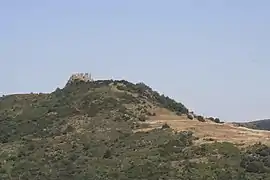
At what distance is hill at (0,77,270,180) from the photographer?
36.8 m

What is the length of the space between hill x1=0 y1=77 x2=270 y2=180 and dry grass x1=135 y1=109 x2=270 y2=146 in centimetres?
10

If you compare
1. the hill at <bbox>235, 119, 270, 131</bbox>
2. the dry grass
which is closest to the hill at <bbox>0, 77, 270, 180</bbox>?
the dry grass

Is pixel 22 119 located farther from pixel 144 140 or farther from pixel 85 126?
pixel 144 140

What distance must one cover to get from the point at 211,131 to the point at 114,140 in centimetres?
808

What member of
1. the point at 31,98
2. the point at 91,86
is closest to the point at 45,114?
the point at 91,86

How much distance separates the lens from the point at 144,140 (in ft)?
153

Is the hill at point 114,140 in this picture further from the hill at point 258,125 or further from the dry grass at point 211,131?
the hill at point 258,125

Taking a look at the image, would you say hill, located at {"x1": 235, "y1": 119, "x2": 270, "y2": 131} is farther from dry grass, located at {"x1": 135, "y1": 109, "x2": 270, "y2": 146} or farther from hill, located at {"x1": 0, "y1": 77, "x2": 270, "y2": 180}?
dry grass, located at {"x1": 135, "y1": 109, "x2": 270, "y2": 146}

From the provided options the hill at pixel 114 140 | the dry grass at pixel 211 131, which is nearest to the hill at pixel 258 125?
the hill at pixel 114 140

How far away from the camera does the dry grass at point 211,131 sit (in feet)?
144

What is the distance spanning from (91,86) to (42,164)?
27.3 m

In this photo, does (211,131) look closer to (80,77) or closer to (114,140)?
(114,140)

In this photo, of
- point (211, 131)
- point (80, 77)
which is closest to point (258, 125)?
point (80, 77)

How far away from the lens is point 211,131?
49375 mm
